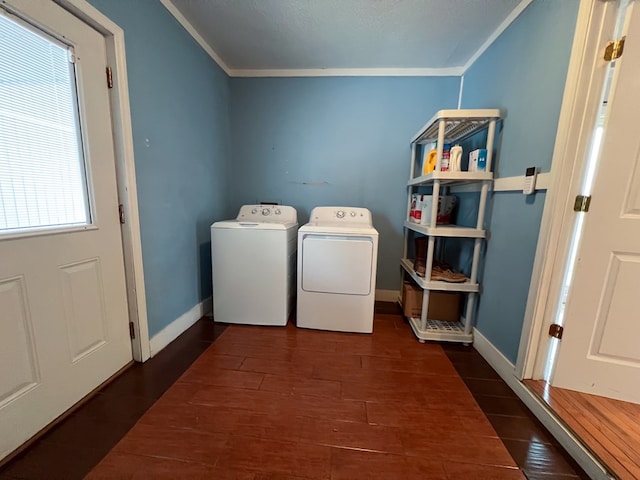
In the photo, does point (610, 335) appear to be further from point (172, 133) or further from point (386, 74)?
point (172, 133)

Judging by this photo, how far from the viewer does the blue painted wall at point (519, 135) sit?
1310 millimetres

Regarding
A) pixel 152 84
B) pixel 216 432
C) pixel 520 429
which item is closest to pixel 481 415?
pixel 520 429

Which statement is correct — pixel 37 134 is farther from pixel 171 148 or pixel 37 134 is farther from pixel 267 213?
pixel 267 213

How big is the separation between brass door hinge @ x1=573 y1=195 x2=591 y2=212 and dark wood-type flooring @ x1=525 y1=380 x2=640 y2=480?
3.09 ft

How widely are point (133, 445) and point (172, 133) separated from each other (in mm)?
1769

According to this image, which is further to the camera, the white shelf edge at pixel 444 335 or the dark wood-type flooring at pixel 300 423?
the white shelf edge at pixel 444 335

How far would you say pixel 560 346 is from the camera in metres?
1.33

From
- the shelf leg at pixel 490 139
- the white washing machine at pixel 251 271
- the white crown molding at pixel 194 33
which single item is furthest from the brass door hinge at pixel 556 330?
the white crown molding at pixel 194 33

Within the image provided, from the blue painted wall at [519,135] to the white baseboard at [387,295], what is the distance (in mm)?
914

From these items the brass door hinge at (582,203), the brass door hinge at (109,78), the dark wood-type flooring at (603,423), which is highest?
the brass door hinge at (109,78)

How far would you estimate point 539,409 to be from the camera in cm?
125

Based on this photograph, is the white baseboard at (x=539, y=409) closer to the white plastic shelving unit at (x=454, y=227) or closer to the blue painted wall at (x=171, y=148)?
the white plastic shelving unit at (x=454, y=227)

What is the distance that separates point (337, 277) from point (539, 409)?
4.36ft

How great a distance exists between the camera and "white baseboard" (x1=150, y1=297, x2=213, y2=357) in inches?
67.7
